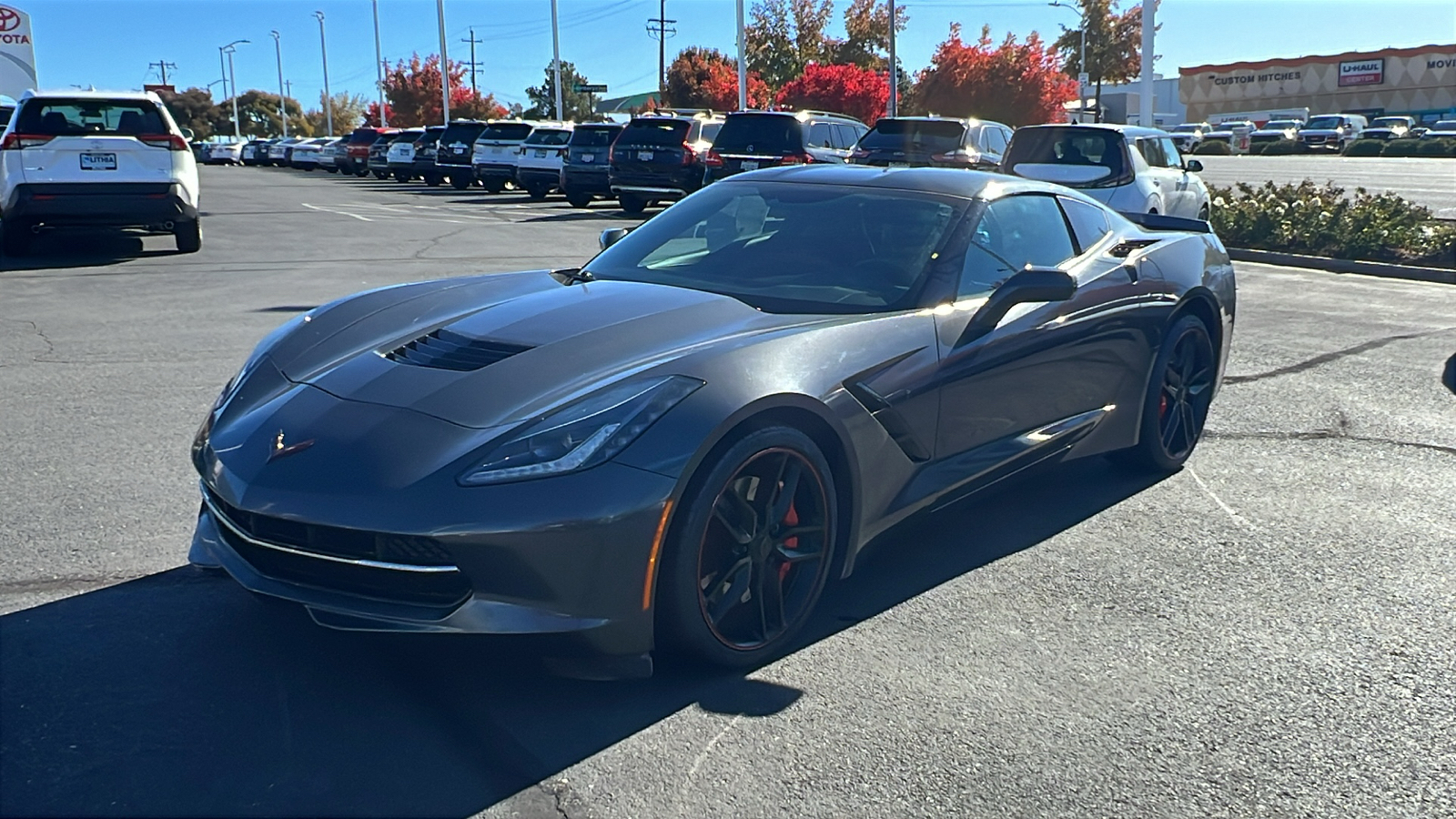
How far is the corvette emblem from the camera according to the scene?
3371mm

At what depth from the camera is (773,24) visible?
6212cm

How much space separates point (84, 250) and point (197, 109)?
A: 111555 millimetres

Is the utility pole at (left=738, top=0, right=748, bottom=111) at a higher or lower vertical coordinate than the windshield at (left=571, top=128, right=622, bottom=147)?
higher

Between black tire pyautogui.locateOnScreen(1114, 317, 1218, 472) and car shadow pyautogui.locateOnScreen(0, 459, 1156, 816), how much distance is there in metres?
1.93

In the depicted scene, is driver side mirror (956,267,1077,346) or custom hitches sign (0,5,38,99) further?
custom hitches sign (0,5,38,99)

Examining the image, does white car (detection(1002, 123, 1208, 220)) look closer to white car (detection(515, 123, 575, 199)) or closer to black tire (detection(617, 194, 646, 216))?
black tire (detection(617, 194, 646, 216))

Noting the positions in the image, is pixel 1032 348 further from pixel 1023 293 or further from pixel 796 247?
pixel 796 247

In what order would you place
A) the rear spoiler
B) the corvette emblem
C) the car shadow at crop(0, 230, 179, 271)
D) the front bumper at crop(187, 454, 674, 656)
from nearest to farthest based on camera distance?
the front bumper at crop(187, 454, 674, 656), the corvette emblem, the rear spoiler, the car shadow at crop(0, 230, 179, 271)

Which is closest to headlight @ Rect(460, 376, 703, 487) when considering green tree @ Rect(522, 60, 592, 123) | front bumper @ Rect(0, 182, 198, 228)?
front bumper @ Rect(0, 182, 198, 228)

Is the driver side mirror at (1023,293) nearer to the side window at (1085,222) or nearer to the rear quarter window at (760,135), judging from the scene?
the side window at (1085,222)

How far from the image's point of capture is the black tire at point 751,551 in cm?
338

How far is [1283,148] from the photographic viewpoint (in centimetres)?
5697

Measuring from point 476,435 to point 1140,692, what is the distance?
193 cm

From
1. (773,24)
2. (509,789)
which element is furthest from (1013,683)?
(773,24)
